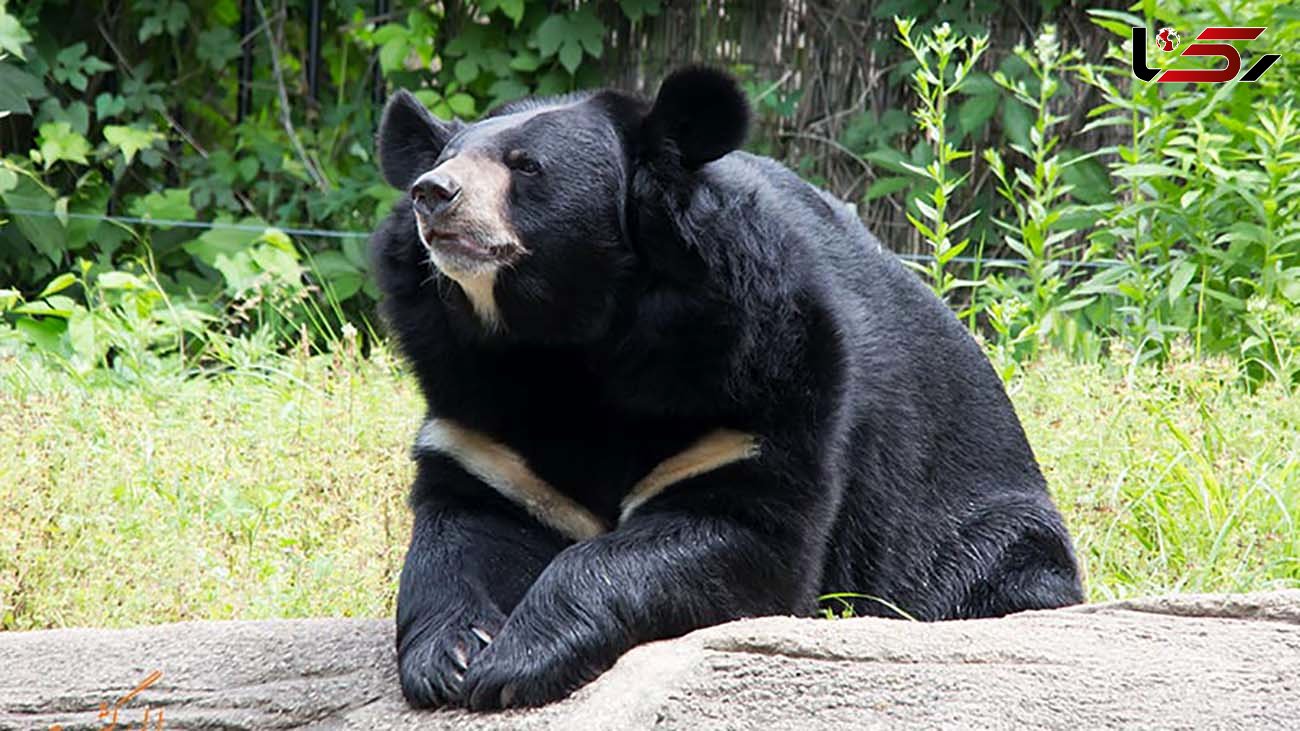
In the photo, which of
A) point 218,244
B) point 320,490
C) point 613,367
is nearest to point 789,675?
point 613,367

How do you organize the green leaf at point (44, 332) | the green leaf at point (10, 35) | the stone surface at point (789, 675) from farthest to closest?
the green leaf at point (10, 35) < the green leaf at point (44, 332) < the stone surface at point (789, 675)

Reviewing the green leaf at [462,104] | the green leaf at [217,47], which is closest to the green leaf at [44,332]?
the green leaf at [462,104]

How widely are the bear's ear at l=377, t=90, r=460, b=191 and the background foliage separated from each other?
2.76 meters

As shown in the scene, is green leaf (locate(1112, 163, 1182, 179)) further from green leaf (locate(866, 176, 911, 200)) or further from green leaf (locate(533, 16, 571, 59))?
green leaf (locate(533, 16, 571, 59))

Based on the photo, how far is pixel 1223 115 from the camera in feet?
19.1

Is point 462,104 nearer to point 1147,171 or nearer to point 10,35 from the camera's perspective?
point 10,35

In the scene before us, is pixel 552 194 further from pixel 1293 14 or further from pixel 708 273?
pixel 1293 14

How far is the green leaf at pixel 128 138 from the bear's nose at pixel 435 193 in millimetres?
5063

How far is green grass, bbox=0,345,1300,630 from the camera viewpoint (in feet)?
13.7

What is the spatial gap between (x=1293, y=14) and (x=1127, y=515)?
7.04ft

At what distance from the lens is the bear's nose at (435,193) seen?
3.10 meters

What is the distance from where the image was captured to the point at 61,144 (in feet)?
25.4

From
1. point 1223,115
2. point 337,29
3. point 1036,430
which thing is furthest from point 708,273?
point 337,29

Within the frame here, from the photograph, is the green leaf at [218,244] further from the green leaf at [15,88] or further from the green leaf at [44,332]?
the green leaf at [44,332]
